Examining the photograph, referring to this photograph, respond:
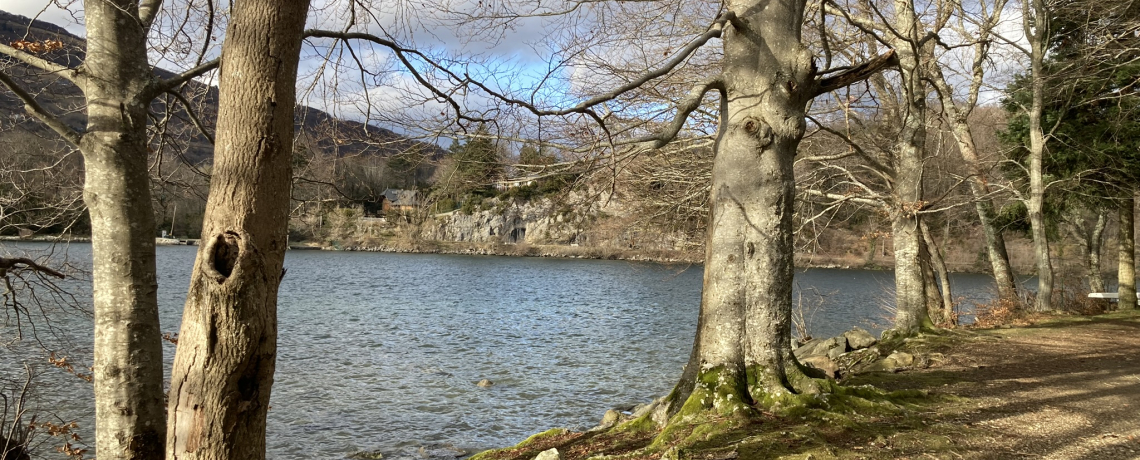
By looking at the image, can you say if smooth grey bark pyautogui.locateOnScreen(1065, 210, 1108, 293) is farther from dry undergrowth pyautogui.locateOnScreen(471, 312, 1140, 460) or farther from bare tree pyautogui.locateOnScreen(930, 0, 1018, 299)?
dry undergrowth pyautogui.locateOnScreen(471, 312, 1140, 460)

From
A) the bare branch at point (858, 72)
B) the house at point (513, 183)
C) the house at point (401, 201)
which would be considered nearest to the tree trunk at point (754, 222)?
the bare branch at point (858, 72)

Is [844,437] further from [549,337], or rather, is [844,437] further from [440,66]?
[549,337]

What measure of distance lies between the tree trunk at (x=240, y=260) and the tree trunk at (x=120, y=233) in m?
2.01

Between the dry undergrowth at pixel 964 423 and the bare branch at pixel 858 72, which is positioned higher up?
the bare branch at pixel 858 72

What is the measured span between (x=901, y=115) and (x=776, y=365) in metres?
8.31

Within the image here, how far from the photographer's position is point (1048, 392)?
22.9ft

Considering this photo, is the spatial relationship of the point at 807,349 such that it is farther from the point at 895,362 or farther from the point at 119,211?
the point at 119,211

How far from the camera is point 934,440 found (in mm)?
4906

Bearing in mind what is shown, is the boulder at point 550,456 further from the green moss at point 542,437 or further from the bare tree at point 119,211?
the bare tree at point 119,211

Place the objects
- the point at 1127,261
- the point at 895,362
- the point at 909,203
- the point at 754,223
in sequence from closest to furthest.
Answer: the point at 754,223 → the point at 895,362 → the point at 909,203 → the point at 1127,261

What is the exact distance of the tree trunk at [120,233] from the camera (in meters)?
4.89

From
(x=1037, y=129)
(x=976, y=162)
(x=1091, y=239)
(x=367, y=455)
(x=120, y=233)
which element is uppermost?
(x=1037, y=129)

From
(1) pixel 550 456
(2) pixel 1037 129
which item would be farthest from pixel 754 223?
(2) pixel 1037 129

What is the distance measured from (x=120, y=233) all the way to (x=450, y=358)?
12376 millimetres
